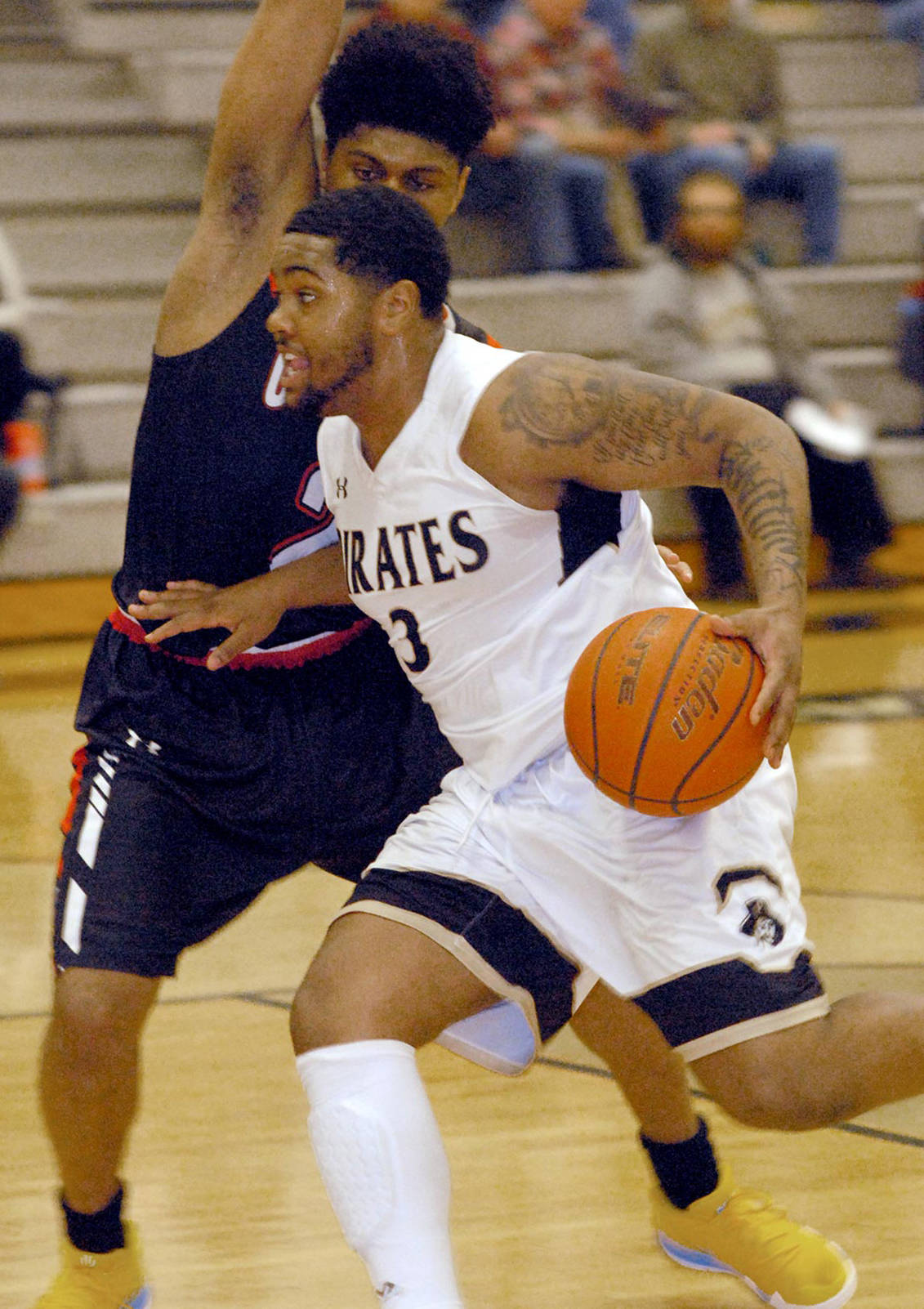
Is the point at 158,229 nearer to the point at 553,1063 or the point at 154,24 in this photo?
the point at 154,24

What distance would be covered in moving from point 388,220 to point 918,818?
309 cm

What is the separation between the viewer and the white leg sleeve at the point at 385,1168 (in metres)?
2.07

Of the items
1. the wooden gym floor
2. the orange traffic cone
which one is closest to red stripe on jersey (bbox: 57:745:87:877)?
the wooden gym floor

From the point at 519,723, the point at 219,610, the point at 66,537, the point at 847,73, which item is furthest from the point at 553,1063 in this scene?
the point at 847,73

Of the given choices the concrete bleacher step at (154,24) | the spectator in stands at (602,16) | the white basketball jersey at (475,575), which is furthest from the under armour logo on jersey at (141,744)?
the concrete bleacher step at (154,24)

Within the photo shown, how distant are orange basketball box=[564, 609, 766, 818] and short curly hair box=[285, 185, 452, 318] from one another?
59cm

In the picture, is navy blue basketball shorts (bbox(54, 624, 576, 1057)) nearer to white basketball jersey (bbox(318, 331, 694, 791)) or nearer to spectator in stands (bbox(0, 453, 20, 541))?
white basketball jersey (bbox(318, 331, 694, 791))

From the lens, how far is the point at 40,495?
23.7 ft

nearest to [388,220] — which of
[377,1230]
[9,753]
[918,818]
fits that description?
[377,1230]

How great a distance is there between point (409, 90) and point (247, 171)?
39 centimetres

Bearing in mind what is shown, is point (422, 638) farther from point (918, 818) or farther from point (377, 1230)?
point (918, 818)

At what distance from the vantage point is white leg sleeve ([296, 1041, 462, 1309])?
6.79 ft

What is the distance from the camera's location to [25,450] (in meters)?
7.04

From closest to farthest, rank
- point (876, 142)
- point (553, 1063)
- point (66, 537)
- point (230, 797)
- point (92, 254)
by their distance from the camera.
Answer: point (230, 797)
point (553, 1063)
point (66, 537)
point (92, 254)
point (876, 142)
